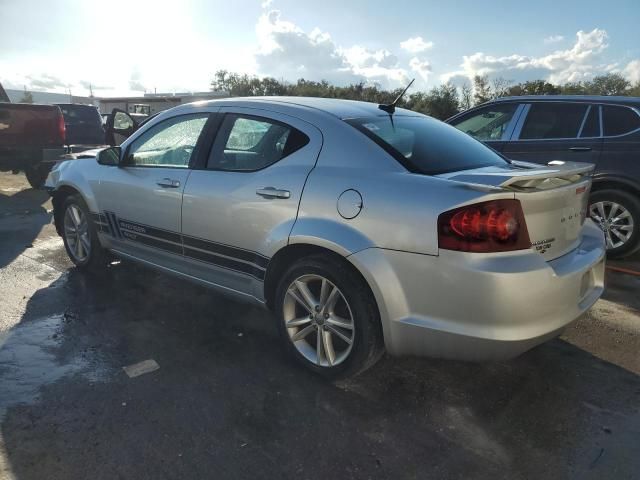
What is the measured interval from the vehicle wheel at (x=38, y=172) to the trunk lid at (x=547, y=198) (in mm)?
9451

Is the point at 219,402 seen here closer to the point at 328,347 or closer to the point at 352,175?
the point at 328,347

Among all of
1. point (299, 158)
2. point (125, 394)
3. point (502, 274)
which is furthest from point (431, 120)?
point (125, 394)

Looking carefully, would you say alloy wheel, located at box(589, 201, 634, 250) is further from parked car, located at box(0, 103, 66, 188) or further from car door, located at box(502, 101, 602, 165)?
parked car, located at box(0, 103, 66, 188)

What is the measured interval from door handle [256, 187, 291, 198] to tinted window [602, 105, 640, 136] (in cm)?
416

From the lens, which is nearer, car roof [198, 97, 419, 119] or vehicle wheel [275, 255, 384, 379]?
vehicle wheel [275, 255, 384, 379]

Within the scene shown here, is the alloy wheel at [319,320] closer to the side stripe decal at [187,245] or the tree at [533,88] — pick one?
the side stripe decal at [187,245]

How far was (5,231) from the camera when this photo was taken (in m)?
6.55

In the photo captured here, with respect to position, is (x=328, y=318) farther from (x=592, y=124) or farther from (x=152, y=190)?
(x=592, y=124)

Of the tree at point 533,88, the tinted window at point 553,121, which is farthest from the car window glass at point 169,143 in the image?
the tree at point 533,88

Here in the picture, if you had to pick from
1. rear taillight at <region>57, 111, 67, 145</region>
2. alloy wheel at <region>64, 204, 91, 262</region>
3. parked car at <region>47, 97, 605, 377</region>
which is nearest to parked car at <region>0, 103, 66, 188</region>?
rear taillight at <region>57, 111, 67, 145</region>

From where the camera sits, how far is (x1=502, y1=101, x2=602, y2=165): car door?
5516 mm

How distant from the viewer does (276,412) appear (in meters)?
2.71

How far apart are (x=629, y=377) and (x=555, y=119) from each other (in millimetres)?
3532

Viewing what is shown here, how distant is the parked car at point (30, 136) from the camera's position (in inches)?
366
